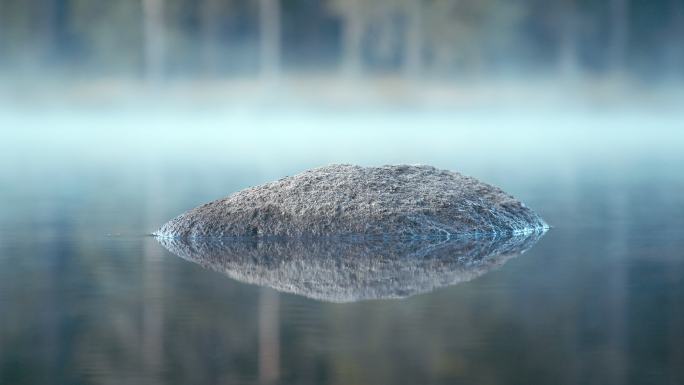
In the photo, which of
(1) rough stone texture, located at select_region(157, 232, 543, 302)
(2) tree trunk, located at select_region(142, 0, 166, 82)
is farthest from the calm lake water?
(2) tree trunk, located at select_region(142, 0, 166, 82)

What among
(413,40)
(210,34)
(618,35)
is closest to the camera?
(413,40)

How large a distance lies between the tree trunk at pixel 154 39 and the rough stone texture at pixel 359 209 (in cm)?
3093

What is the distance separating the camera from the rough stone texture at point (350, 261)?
22.1ft

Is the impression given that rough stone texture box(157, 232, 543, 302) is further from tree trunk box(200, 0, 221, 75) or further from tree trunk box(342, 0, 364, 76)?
tree trunk box(200, 0, 221, 75)

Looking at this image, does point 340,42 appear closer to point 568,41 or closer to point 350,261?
point 568,41

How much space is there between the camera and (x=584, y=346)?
5219 millimetres

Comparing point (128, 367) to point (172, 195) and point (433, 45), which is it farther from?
point (433, 45)

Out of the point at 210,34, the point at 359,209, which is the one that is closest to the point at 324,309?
the point at 359,209

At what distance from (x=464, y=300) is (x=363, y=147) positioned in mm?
18238

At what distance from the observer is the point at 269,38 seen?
40312mm

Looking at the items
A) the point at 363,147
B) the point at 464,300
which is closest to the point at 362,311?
the point at 464,300

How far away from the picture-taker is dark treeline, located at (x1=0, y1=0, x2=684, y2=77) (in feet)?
131

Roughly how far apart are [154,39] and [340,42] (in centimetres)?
517

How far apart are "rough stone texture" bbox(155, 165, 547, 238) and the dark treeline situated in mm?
30515
